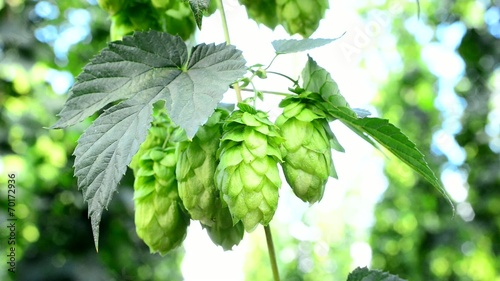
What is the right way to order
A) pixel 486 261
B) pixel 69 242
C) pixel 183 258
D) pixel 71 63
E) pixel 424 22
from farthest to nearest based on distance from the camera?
pixel 424 22 < pixel 486 261 < pixel 183 258 < pixel 71 63 < pixel 69 242

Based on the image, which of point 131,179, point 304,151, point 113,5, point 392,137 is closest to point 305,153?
point 304,151

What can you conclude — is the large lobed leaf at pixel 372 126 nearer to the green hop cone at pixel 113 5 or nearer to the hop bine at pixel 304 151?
the hop bine at pixel 304 151

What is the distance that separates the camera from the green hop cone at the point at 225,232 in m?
0.73

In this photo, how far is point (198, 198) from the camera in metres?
0.70

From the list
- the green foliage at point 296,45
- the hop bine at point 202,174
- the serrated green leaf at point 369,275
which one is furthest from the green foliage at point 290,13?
the serrated green leaf at point 369,275

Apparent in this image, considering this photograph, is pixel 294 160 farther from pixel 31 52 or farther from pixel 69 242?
pixel 31 52

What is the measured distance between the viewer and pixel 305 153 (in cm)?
68

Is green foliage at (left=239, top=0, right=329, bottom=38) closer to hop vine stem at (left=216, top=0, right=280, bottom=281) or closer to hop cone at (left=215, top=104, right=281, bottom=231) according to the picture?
hop vine stem at (left=216, top=0, right=280, bottom=281)

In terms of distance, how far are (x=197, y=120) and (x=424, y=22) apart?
418 centimetres

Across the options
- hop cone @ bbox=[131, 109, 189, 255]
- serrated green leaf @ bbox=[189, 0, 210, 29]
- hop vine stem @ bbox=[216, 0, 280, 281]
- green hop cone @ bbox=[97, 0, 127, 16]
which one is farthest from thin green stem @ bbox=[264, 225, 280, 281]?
green hop cone @ bbox=[97, 0, 127, 16]

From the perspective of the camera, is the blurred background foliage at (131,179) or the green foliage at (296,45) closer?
the green foliage at (296,45)

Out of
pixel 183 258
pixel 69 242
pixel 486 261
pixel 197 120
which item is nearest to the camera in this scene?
pixel 197 120

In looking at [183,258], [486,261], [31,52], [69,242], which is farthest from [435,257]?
[31,52]

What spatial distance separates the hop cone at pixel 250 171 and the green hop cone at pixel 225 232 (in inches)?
3.1
